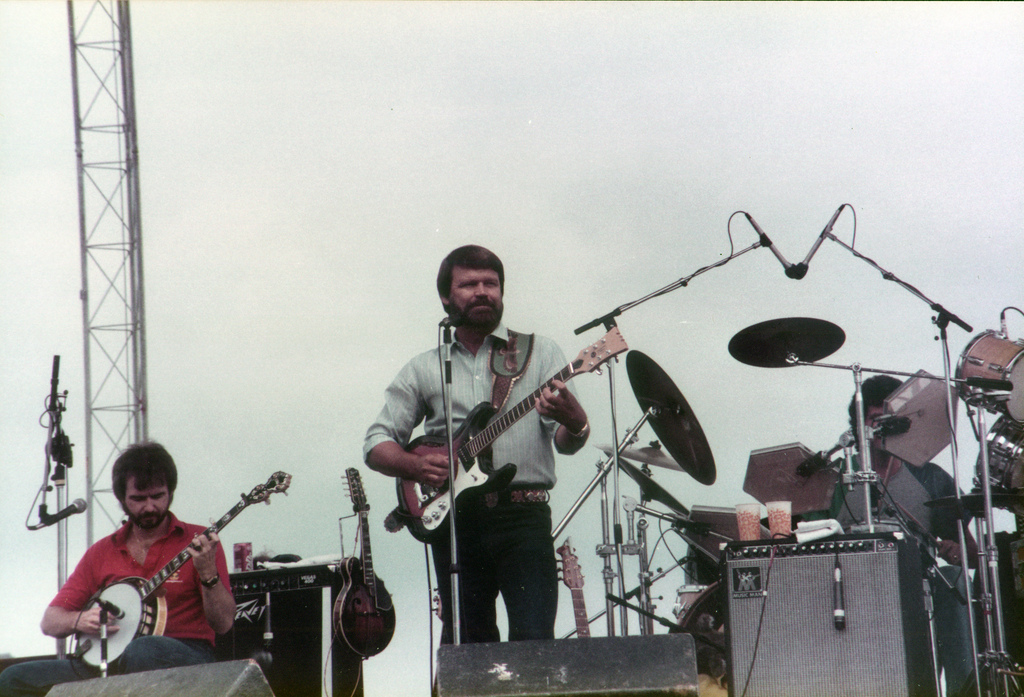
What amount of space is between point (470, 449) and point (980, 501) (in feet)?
6.80

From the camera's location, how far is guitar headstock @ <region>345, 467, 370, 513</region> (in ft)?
15.7

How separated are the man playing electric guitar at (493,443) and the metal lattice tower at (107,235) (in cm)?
285

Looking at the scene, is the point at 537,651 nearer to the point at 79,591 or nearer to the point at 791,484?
the point at 79,591

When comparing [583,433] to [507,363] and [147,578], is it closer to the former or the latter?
[507,363]

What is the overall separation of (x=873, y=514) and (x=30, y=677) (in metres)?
3.28

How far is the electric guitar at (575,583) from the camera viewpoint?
4.35 m

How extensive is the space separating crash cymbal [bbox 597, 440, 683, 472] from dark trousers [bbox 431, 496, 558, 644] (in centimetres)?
144

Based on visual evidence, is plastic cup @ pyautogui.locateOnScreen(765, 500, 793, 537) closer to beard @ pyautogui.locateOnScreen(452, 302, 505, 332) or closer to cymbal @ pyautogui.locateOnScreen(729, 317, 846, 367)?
cymbal @ pyautogui.locateOnScreen(729, 317, 846, 367)

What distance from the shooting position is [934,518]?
15.6 ft

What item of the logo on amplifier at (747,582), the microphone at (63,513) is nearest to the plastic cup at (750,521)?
the logo on amplifier at (747,582)

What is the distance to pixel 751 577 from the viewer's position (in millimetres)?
3625

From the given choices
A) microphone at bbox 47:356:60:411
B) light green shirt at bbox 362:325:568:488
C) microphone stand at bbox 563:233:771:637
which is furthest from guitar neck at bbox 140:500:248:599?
microphone stand at bbox 563:233:771:637

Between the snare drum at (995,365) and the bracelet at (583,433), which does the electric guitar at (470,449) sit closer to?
the bracelet at (583,433)

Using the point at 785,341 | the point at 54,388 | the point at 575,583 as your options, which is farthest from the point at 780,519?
the point at 54,388
